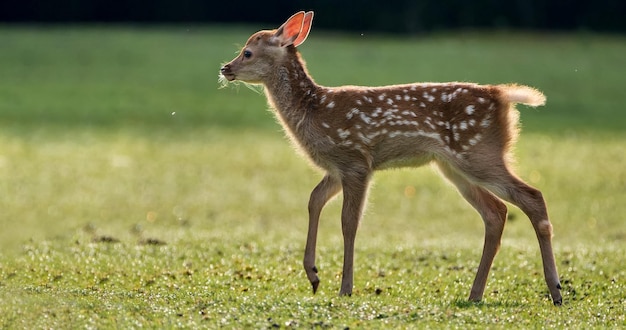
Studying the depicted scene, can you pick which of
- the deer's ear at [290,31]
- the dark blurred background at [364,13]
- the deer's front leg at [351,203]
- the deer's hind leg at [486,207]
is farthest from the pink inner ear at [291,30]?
the dark blurred background at [364,13]

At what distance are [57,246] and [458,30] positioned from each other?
23867 millimetres

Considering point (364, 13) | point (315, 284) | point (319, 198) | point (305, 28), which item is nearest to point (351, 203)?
point (319, 198)

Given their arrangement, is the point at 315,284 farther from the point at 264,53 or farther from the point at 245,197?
the point at 245,197

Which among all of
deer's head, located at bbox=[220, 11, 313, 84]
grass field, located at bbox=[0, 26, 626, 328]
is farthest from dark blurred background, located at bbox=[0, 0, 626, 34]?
deer's head, located at bbox=[220, 11, 313, 84]

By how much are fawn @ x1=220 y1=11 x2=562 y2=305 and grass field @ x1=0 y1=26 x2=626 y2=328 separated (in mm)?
521

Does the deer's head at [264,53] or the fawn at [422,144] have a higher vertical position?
the deer's head at [264,53]

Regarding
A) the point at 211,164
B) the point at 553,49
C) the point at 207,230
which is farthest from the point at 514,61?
the point at 207,230

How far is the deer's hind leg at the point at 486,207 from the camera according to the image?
26.8 ft

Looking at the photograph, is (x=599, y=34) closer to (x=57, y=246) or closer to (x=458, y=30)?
(x=458, y=30)

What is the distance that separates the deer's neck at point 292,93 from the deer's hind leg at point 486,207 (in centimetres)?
114

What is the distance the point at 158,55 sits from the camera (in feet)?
95.7

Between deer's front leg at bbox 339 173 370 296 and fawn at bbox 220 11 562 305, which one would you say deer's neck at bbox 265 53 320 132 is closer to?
fawn at bbox 220 11 562 305

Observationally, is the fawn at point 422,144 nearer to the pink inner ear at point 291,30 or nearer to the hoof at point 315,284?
the hoof at point 315,284

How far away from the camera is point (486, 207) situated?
830 cm
